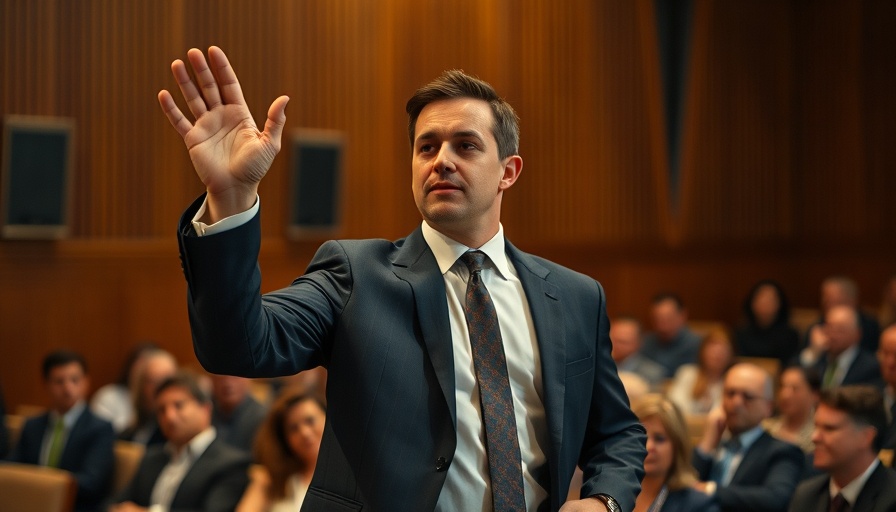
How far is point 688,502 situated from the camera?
375cm

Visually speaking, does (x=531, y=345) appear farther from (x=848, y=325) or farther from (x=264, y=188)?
(x=264, y=188)

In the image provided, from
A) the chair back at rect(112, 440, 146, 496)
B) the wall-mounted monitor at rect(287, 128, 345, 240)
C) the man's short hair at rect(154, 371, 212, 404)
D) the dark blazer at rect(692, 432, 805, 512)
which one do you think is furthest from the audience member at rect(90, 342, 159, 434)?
the dark blazer at rect(692, 432, 805, 512)

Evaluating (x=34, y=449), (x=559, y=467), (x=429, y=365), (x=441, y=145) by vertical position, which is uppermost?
(x=441, y=145)

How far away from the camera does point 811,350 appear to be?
764cm

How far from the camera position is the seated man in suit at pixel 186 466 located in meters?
4.48

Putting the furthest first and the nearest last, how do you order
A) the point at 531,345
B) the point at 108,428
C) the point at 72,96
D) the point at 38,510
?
1. the point at 72,96
2. the point at 108,428
3. the point at 38,510
4. the point at 531,345

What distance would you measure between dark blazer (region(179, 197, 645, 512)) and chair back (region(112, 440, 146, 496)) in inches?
143

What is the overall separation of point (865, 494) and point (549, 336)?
2.18 meters

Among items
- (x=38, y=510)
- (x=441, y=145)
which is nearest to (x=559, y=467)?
(x=441, y=145)

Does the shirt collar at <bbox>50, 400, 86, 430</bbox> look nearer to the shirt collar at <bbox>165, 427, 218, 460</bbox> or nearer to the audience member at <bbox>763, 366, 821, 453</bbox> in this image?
the shirt collar at <bbox>165, 427, 218, 460</bbox>

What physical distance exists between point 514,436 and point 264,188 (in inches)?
261

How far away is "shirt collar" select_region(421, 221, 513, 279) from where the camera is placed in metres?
1.98

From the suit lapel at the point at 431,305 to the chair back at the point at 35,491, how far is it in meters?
2.99

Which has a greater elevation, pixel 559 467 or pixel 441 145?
pixel 441 145
